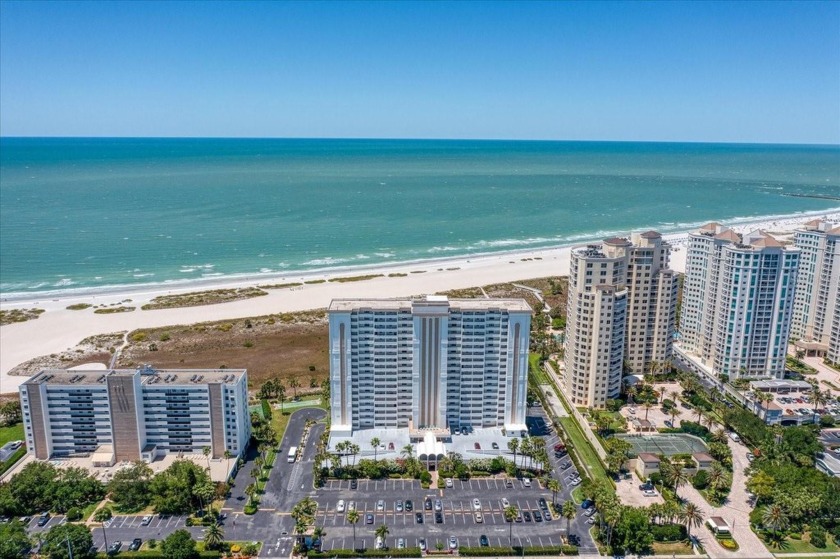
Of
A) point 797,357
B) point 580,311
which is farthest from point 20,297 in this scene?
point 797,357

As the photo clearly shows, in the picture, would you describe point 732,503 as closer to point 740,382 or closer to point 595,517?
point 595,517

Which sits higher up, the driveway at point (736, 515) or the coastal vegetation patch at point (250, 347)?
the coastal vegetation patch at point (250, 347)

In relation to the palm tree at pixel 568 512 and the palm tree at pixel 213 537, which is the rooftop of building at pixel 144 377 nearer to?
the palm tree at pixel 213 537

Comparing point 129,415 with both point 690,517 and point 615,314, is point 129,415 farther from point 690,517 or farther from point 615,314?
point 615,314

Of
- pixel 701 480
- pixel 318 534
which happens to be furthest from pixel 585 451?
pixel 318 534

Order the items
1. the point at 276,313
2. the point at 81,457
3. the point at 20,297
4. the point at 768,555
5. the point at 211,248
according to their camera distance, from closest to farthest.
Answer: the point at 768,555 < the point at 81,457 < the point at 276,313 < the point at 20,297 < the point at 211,248

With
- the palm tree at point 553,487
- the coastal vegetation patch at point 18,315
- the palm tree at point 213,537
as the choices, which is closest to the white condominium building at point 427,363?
the palm tree at point 553,487

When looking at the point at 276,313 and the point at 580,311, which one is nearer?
the point at 580,311
